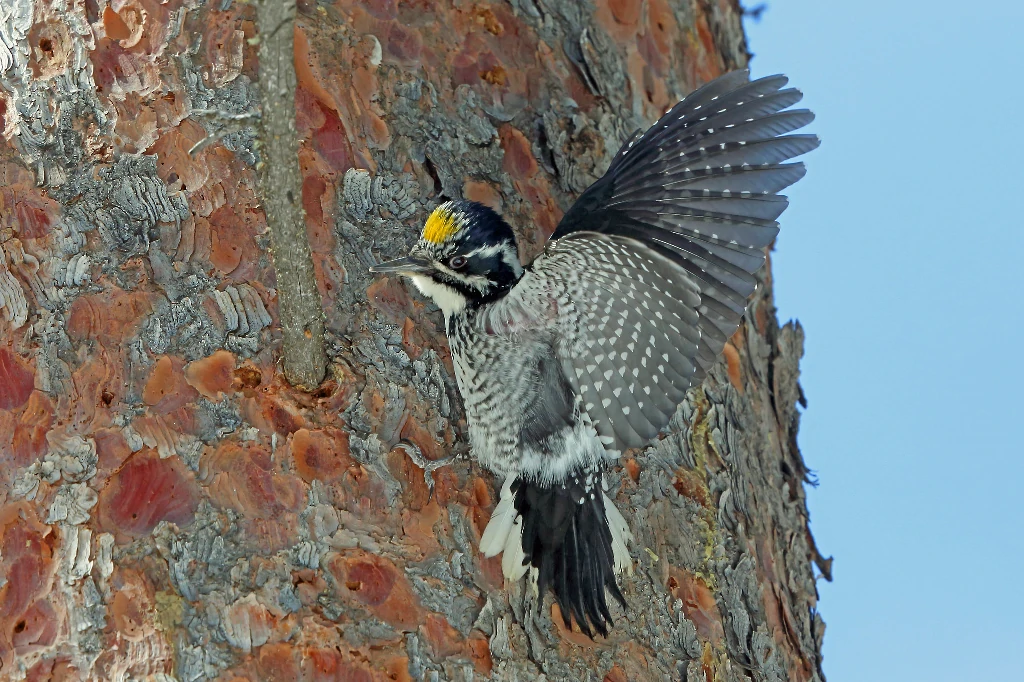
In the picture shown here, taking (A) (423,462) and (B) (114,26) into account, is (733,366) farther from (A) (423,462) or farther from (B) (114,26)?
(B) (114,26)

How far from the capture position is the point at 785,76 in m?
2.12

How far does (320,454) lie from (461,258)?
2.02 ft

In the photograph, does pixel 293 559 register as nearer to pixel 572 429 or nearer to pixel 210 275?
pixel 210 275

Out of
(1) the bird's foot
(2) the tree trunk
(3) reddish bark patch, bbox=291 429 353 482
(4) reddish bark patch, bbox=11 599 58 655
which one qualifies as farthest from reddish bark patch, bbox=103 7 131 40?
(4) reddish bark patch, bbox=11 599 58 655

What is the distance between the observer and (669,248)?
220 cm

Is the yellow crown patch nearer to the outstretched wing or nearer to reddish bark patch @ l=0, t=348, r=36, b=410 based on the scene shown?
the outstretched wing

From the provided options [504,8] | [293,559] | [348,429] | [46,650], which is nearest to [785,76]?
[504,8]

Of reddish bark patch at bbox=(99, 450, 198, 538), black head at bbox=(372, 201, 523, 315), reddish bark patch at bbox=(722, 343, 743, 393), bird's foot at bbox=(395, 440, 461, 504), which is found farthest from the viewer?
reddish bark patch at bbox=(722, 343, 743, 393)

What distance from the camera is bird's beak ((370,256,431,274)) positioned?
2.16 metres

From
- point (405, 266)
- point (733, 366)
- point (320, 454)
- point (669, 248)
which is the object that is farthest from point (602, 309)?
point (320, 454)

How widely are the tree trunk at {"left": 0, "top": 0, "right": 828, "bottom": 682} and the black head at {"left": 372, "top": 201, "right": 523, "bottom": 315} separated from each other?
68 mm

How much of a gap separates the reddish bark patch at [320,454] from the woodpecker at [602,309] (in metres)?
0.36

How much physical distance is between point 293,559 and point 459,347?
28.0 inches

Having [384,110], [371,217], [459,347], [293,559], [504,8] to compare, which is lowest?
[293,559]
